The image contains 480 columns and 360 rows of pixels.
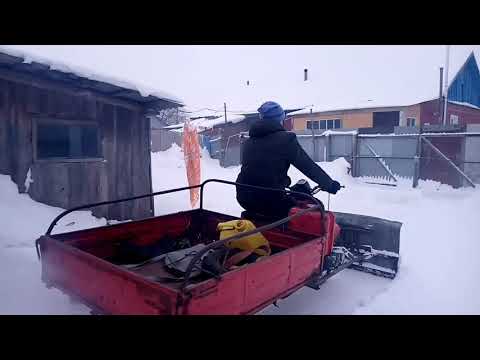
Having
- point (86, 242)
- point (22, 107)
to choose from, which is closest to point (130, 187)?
point (22, 107)

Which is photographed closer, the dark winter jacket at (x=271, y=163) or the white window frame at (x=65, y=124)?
the dark winter jacket at (x=271, y=163)

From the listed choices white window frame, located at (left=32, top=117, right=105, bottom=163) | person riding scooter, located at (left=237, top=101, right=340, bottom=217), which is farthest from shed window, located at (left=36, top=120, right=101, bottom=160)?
person riding scooter, located at (left=237, top=101, right=340, bottom=217)

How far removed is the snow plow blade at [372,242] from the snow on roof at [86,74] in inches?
167

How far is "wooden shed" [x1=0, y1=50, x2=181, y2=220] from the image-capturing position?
6418mm

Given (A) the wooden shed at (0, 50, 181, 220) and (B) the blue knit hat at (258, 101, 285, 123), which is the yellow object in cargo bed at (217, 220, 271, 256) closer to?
(B) the blue knit hat at (258, 101, 285, 123)

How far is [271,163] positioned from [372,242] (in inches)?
88.4

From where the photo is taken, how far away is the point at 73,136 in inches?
288

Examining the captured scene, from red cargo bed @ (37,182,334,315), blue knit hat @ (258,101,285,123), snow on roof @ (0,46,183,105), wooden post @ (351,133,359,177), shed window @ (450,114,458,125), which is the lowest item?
red cargo bed @ (37,182,334,315)

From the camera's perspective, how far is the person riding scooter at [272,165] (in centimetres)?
398

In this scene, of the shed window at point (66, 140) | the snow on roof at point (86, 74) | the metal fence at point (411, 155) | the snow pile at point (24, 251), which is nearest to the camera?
the snow pile at point (24, 251)

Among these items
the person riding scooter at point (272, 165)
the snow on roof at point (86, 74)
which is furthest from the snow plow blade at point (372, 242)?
the snow on roof at point (86, 74)

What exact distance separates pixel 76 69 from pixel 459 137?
11.4 m

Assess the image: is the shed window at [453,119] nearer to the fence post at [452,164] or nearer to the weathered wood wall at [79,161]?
the fence post at [452,164]

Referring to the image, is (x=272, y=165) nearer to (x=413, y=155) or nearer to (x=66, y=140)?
(x=66, y=140)
